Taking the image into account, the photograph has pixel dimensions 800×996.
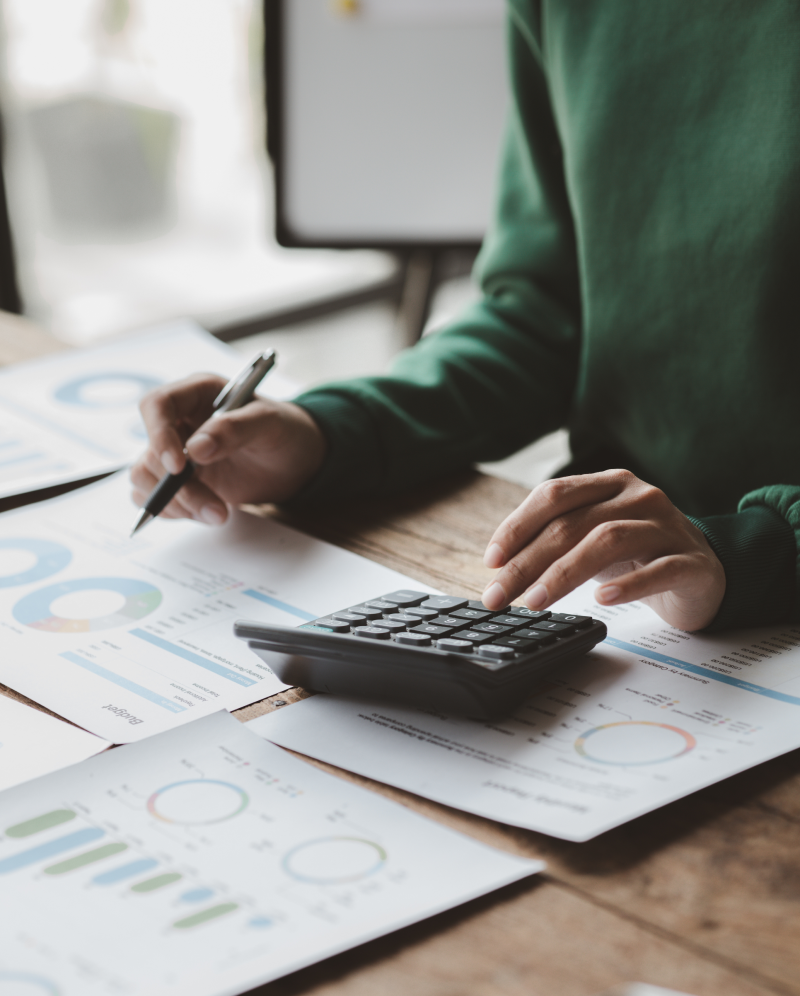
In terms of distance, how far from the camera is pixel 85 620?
0.60 metres

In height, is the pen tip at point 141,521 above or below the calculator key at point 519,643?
below

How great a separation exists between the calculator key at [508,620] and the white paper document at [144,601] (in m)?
0.11

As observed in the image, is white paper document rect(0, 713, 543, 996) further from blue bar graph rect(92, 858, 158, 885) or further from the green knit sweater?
the green knit sweater

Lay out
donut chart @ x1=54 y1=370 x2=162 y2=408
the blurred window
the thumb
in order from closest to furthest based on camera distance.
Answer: the thumb < donut chart @ x1=54 y1=370 x2=162 y2=408 < the blurred window

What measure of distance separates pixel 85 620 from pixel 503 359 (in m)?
0.44

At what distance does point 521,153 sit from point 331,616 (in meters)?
0.61

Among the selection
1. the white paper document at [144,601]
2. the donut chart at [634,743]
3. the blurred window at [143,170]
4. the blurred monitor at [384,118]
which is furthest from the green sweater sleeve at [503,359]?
the blurred window at [143,170]

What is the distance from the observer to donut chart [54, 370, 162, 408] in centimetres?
95

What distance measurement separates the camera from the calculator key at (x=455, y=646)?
48 cm

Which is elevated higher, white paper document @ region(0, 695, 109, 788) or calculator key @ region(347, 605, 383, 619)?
calculator key @ region(347, 605, 383, 619)

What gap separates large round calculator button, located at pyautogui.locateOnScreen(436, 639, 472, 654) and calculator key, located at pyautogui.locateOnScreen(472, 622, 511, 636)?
2cm

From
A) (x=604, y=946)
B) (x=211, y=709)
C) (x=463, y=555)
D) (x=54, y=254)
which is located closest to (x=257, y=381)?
A: (x=463, y=555)

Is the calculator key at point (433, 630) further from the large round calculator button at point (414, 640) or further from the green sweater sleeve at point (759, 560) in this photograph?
the green sweater sleeve at point (759, 560)

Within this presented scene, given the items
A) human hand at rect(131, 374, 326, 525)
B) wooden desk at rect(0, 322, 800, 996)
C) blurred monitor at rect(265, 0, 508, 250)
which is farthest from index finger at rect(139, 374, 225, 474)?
blurred monitor at rect(265, 0, 508, 250)
